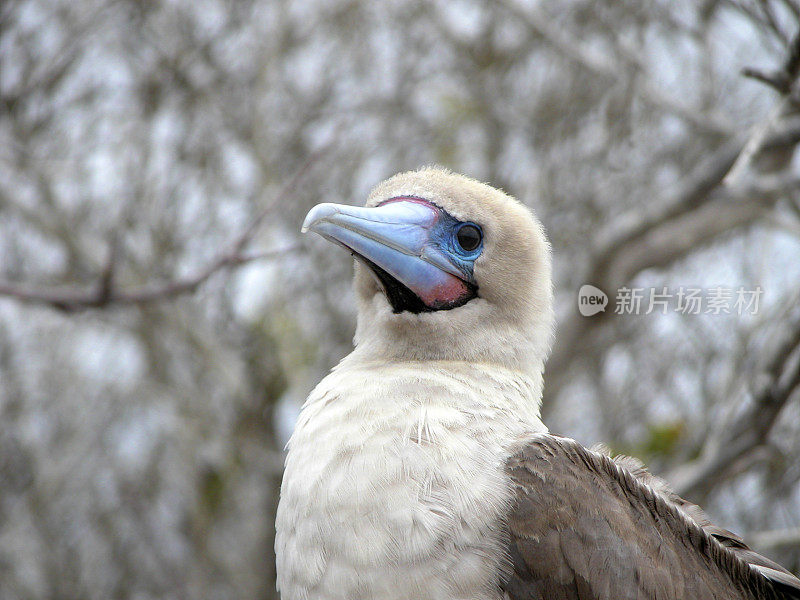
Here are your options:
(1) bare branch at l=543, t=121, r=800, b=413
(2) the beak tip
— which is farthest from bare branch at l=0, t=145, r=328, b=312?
(1) bare branch at l=543, t=121, r=800, b=413

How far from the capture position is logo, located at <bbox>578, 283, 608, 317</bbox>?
5.71 m

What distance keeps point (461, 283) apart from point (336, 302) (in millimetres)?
6474

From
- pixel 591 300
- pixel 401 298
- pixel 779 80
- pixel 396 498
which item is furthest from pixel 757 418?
pixel 396 498

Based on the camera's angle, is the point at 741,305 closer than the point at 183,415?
Yes

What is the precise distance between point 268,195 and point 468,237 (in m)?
5.83

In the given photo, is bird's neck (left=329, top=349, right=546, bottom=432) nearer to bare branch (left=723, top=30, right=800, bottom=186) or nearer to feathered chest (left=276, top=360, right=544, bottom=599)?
feathered chest (left=276, top=360, right=544, bottom=599)

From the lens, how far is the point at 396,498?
7.80 feet

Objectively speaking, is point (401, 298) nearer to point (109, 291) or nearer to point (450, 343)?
point (450, 343)

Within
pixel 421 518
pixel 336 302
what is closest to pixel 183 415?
pixel 336 302

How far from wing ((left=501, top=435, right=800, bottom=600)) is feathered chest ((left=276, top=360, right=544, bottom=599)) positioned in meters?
0.08

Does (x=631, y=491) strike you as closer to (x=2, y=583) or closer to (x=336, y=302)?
(x=336, y=302)

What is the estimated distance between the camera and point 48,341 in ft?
34.0

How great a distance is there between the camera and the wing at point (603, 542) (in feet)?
7.72

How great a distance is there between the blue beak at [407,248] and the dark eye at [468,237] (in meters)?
0.04
